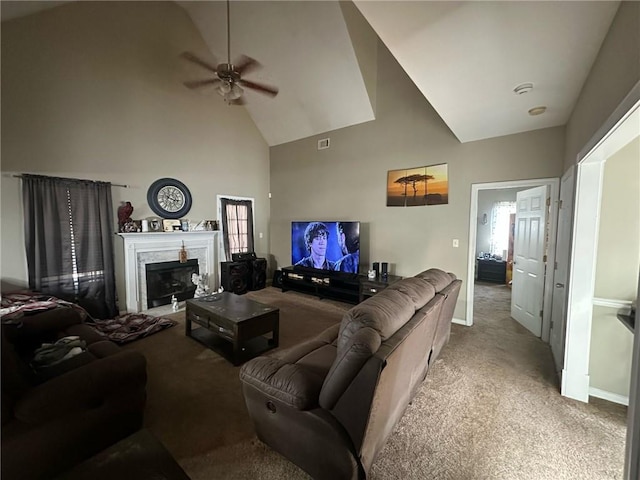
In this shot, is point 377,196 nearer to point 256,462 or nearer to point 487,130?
point 487,130

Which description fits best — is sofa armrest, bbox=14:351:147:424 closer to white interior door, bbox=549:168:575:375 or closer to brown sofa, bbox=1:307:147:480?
brown sofa, bbox=1:307:147:480

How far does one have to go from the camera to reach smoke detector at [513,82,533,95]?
Answer: 91.8 inches

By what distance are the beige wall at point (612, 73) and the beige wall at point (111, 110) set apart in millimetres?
5307

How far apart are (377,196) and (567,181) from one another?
99.2 inches

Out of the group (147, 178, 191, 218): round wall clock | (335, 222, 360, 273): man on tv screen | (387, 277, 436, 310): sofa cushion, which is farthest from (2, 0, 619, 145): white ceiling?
(147, 178, 191, 218): round wall clock

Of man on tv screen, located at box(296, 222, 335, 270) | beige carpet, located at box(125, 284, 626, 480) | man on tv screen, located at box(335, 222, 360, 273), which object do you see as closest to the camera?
beige carpet, located at box(125, 284, 626, 480)

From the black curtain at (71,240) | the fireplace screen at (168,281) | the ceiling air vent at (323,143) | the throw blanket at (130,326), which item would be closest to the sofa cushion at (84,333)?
the throw blanket at (130,326)

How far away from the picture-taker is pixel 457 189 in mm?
3898

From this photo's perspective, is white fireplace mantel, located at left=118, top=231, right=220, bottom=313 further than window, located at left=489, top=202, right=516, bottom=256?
No

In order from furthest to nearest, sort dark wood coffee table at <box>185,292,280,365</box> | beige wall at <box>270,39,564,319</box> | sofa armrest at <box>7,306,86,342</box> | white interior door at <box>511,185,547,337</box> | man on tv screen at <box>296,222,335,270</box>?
1. man on tv screen at <box>296,222,335,270</box>
2. beige wall at <box>270,39,564,319</box>
3. white interior door at <box>511,185,547,337</box>
4. dark wood coffee table at <box>185,292,280,365</box>
5. sofa armrest at <box>7,306,86,342</box>

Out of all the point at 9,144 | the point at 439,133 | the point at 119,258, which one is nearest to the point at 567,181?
the point at 439,133

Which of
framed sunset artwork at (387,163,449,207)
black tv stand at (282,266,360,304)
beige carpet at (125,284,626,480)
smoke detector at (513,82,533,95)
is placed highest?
smoke detector at (513,82,533,95)

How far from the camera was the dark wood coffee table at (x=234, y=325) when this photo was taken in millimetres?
2680

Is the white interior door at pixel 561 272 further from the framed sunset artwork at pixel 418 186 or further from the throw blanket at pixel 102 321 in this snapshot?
the throw blanket at pixel 102 321
